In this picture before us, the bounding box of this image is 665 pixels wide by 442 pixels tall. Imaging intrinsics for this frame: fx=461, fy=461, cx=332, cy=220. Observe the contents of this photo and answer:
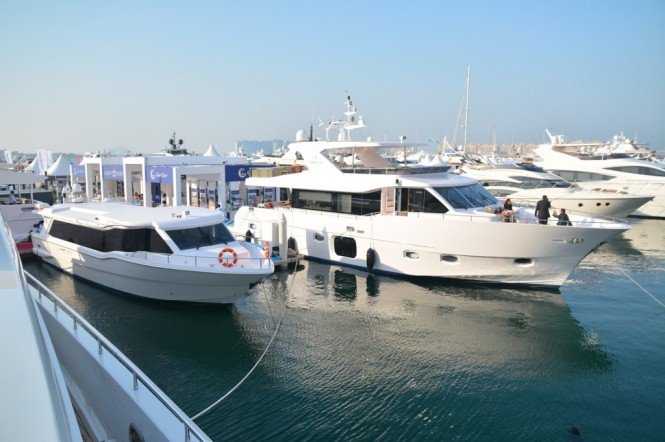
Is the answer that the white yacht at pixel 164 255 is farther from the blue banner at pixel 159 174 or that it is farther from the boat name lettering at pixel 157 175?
the boat name lettering at pixel 157 175

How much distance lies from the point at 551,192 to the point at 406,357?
23.5 metres

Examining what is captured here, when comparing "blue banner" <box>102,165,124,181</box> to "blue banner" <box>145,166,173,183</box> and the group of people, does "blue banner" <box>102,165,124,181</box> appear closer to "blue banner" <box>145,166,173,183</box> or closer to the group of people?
"blue banner" <box>145,166,173,183</box>

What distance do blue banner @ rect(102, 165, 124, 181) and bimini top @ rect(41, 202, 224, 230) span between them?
461 inches

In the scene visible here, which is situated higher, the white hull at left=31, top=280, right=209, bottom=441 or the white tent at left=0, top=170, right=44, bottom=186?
the white tent at left=0, top=170, right=44, bottom=186

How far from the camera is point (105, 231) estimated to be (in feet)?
45.5

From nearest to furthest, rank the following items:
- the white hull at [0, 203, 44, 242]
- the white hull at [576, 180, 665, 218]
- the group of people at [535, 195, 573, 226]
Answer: the group of people at [535, 195, 573, 226], the white hull at [0, 203, 44, 242], the white hull at [576, 180, 665, 218]

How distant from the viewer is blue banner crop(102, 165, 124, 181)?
27.8m

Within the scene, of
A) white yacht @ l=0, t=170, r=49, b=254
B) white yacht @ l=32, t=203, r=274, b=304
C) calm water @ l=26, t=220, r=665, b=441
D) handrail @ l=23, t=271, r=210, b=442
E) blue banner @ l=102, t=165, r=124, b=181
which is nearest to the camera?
handrail @ l=23, t=271, r=210, b=442

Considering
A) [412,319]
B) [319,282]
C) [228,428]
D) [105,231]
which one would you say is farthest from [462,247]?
[105,231]

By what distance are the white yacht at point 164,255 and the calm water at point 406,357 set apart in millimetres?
573

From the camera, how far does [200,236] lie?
13586 millimetres

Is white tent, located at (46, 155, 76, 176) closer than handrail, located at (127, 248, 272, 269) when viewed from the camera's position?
No

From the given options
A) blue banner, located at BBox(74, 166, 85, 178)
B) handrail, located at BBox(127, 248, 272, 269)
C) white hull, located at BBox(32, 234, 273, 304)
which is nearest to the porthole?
white hull, located at BBox(32, 234, 273, 304)

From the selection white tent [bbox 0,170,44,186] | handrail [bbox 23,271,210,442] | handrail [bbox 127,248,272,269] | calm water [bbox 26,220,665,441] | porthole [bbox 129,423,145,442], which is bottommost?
calm water [bbox 26,220,665,441]
